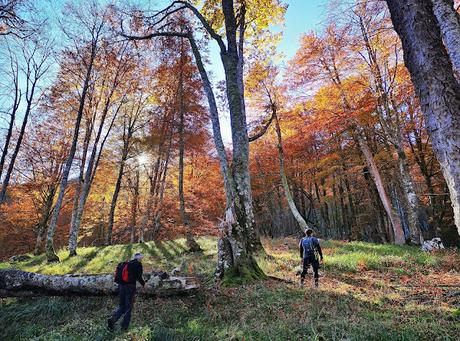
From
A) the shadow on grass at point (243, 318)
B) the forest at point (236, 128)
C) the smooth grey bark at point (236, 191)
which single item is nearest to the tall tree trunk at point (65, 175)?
the forest at point (236, 128)

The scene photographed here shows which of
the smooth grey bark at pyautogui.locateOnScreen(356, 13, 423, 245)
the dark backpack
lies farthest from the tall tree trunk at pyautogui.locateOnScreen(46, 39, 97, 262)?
the smooth grey bark at pyautogui.locateOnScreen(356, 13, 423, 245)

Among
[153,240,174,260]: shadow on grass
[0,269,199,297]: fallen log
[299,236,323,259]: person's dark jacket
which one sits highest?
[299,236,323,259]: person's dark jacket

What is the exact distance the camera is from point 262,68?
14.5 meters

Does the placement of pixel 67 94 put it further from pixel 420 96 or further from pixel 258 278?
pixel 420 96

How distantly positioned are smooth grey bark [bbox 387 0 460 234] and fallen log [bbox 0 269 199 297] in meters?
5.81

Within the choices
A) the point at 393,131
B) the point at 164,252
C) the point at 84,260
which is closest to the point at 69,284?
the point at 84,260

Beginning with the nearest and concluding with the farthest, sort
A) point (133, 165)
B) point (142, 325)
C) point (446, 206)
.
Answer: point (142, 325)
point (446, 206)
point (133, 165)

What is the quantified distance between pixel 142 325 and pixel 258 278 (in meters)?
3.28

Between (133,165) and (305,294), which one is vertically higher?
(133,165)

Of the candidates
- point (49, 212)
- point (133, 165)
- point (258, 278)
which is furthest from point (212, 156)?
point (258, 278)

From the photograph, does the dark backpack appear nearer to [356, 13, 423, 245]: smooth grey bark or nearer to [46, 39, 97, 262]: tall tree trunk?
[46, 39, 97, 262]: tall tree trunk

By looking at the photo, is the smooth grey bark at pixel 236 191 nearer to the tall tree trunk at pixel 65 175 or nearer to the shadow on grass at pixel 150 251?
the shadow on grass at pixel 150 251

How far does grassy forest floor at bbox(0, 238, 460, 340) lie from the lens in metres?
3.93

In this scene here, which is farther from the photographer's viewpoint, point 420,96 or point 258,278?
point 258,278
